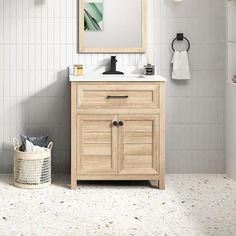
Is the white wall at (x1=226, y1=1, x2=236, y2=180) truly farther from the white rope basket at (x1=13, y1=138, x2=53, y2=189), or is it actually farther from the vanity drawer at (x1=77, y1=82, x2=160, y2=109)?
the white rope basket at (x1=13, y1=138, x2=53, y2=189)

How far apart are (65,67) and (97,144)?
87 centimetres

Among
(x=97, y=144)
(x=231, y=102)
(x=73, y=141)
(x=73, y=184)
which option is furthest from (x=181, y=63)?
(x=73, y=184)

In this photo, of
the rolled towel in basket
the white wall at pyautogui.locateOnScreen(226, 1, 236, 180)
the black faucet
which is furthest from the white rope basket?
the white wall at pyautogui.locateOnScreen(226, 1, 236, 180)

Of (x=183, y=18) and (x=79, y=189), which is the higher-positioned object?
(x=183, y=18)

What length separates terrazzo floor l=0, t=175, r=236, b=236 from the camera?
3469 millimetres

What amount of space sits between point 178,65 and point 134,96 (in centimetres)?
71

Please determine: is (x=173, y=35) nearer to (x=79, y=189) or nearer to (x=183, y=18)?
(x=183, y=18)

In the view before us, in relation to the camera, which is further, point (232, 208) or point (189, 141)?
point (189, 141)

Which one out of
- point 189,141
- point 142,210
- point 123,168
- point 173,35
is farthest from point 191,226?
point 173,35

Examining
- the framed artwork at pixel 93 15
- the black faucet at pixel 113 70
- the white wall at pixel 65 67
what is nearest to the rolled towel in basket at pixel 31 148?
the white wall at pixel 65 67

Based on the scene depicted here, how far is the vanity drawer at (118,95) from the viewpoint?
14.4ft

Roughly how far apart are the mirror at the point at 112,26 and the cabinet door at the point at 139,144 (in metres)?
0.78

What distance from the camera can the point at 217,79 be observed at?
5.01m

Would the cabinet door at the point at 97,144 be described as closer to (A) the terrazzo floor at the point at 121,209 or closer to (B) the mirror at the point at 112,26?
(A) the terrazzo floor at the point at 121,209
